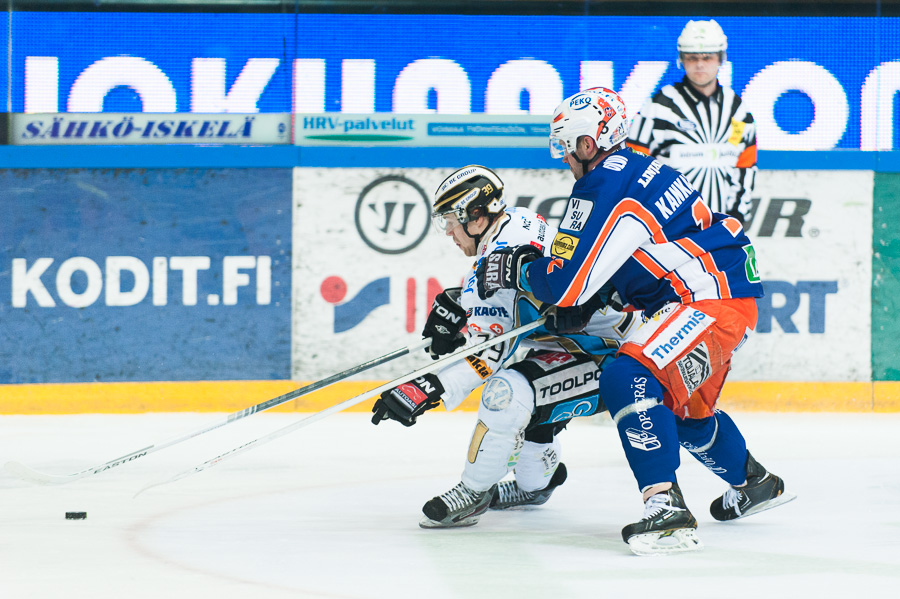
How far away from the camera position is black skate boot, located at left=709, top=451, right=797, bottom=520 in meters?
4.26

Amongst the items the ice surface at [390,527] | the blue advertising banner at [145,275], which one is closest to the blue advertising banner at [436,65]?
the blue advertising banner at [145,275]

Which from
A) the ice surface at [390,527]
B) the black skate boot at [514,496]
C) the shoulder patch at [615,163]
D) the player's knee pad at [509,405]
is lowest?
the ice surface at [390,527]

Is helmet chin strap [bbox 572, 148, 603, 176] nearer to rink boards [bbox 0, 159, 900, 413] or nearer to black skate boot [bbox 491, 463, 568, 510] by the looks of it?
black skate boot [bbox 491, 463, 568, 510]

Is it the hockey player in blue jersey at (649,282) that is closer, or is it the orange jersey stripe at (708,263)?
the hockey player in blue jersey at (649,282)

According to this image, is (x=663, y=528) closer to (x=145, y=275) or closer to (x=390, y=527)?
(x=390, y=527)

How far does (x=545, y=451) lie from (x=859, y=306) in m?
3.62

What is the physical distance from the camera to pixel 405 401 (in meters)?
4.04

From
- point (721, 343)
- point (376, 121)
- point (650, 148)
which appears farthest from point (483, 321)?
point (376, 121)

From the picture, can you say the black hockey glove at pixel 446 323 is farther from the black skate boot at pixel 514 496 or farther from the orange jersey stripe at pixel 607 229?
the orange jersey stripe at pixel 607 229

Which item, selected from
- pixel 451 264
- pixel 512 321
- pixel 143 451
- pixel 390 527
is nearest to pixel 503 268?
A: pixel 512 321

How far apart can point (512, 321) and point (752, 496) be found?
94 cm

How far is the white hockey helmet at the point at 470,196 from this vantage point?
4.35m

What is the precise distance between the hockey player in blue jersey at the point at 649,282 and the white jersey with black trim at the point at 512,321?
17 centimetres

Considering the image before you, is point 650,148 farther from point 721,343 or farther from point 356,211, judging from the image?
point 721,343
